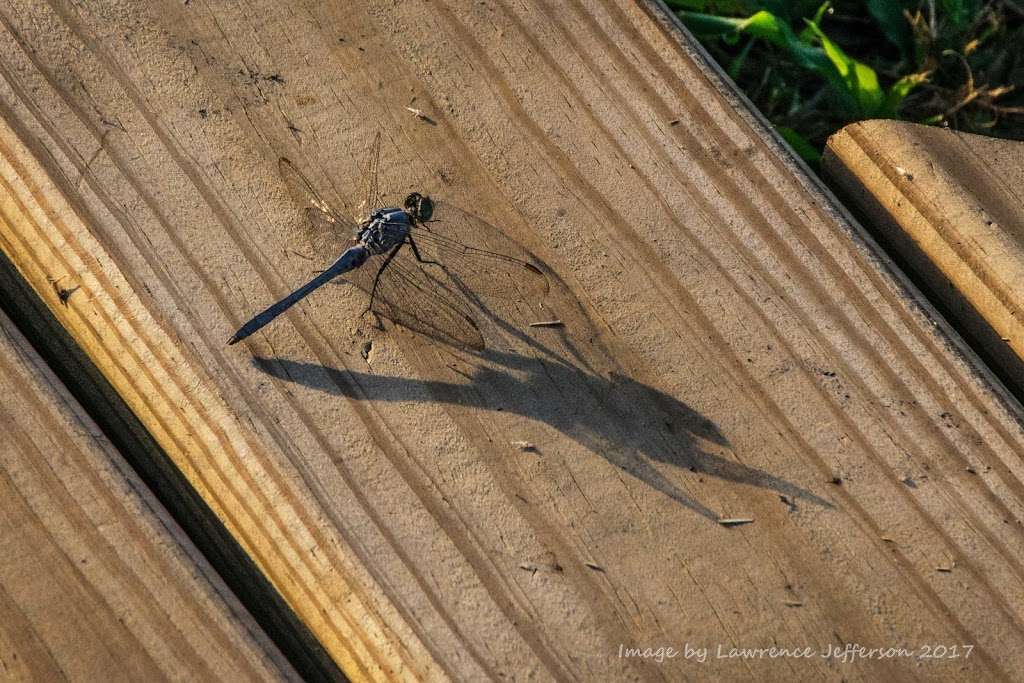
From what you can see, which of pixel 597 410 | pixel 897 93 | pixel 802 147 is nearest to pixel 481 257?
pixel 597 410

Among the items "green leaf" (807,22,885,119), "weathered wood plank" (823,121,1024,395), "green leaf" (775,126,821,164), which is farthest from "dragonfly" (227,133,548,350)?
"green leaf" (807,22,885,119)

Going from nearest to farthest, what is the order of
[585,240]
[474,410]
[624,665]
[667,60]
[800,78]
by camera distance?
[624,665] < [474,410] < [585,240] < [667,60] < [800,78]

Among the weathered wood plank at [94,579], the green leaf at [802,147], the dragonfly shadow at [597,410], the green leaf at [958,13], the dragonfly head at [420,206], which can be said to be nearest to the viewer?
the weathered wood plank at [94,579]

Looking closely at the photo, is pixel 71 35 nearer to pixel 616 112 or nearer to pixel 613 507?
pixel 616 112

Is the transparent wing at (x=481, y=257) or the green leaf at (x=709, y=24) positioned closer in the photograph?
the transparent wing at (x=481, y=257)

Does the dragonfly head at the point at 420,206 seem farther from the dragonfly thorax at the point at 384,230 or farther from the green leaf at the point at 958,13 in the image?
the green leaf at the point at 958,13

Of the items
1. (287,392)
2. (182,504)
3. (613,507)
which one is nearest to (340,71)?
(287,392)

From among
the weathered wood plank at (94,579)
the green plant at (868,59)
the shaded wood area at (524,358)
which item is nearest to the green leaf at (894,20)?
the green plant at (868,59)

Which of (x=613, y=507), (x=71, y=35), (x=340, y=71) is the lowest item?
(x=613, y=507)

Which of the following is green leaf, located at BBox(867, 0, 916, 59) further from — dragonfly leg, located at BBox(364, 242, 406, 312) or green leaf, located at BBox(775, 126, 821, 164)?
dragonfly leg, located at BBox(364, 242, 406, 312)
